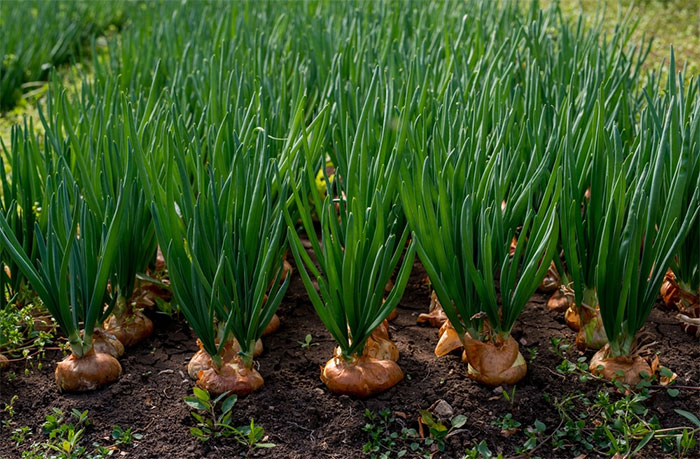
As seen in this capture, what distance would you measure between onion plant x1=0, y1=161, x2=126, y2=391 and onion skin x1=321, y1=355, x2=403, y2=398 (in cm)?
54

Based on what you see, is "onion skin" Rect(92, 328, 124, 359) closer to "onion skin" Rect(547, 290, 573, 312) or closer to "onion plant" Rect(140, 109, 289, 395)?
"onion plant" Rect(140, 109, 289, 395)

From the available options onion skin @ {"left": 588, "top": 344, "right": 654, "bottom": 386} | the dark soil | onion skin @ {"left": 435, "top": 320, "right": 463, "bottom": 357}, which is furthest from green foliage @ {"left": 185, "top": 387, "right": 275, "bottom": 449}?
onion skin @ {"left": 588, "top": 344, "right": 654, "bottom": 386}

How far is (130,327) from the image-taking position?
2131mm

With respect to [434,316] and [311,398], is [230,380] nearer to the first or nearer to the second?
[311,398]

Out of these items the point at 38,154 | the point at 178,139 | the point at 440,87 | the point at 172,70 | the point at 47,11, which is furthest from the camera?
the point at 47,11

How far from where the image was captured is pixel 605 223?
1.75 m

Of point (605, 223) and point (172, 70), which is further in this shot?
point (172, 70)

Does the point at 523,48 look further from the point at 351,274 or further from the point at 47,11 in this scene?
the point at 47,11

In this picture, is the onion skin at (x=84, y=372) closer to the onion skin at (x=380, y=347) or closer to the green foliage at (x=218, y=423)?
the green foliage at (x=218, y=423)

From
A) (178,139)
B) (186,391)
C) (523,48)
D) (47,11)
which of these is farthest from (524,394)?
(47,11)

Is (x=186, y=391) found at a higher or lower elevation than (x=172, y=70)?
lower

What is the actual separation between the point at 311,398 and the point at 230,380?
20 centimetres

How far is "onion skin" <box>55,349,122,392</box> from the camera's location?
1.93 meters

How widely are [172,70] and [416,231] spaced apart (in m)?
1.74
